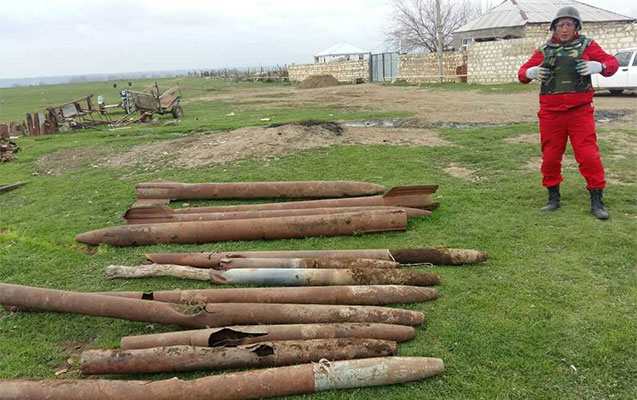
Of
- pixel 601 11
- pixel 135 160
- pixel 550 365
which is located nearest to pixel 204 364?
pixel 550 365

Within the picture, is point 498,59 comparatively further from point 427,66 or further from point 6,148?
point 6,148

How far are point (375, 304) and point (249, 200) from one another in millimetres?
3186

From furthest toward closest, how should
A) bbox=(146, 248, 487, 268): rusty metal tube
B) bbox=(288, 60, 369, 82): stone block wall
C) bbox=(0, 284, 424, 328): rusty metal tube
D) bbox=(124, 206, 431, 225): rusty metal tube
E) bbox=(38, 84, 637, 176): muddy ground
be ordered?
bbox=(288, 60, 369, 82): stone block wall, bbox=(38, 84, 637, 176): muddy ground, bbox=(124, 206, 431, 225): rusty metal tube, bbox=(146, 248, 487, 268): rusty metal tube, bbox=(0, 284, 424, 328): rusty metal tube

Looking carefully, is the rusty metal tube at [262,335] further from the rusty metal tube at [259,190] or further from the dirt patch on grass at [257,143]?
the dirt patch on grass at [257,143]

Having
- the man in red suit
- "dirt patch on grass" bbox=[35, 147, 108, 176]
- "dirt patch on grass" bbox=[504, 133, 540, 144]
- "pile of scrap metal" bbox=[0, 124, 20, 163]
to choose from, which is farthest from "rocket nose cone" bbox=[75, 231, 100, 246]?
"pile of scrap metal" bbox=[0, 124, 20, 163]

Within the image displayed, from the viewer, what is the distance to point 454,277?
4.04 meters

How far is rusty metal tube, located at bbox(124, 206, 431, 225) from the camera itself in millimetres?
5344

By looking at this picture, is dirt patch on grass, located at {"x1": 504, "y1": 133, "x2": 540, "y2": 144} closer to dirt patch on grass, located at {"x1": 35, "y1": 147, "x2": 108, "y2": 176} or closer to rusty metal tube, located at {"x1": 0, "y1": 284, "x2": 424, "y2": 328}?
rusty metal tube, located at {"x1": 0, "y1": 284, "x2": 424, "y2": 328}

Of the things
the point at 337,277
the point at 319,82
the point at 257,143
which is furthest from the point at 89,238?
the point at 319,82

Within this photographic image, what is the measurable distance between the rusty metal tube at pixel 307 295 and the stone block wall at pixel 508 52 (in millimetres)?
23079

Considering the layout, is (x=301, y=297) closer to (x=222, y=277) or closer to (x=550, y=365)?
(x=222, y=277)

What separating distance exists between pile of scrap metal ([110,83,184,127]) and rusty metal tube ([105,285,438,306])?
47.9 ft

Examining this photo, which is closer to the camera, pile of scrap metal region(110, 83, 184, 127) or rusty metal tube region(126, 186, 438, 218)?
rusty metal tube region(126, 186, 438, 218)

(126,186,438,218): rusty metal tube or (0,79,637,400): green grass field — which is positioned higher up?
(126,186,438,218): rusty metal tube
